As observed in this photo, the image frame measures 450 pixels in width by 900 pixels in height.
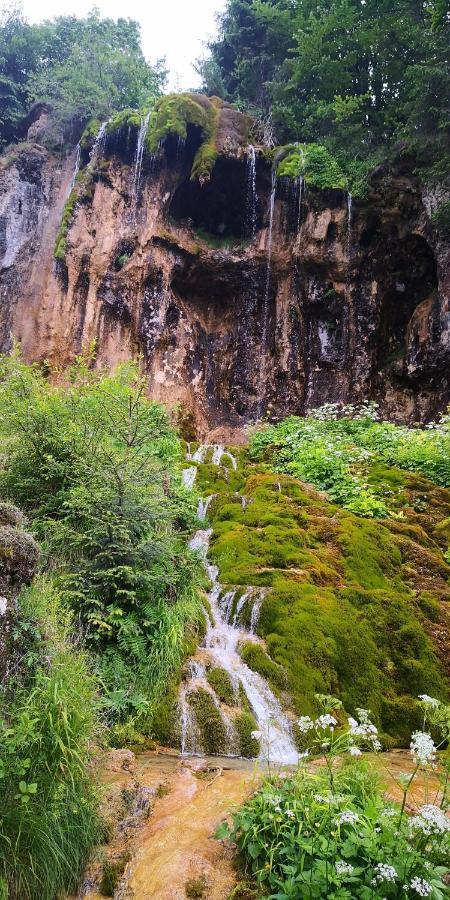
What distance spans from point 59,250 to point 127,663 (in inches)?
636

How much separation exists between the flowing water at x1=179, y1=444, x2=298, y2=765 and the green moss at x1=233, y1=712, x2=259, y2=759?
5cm

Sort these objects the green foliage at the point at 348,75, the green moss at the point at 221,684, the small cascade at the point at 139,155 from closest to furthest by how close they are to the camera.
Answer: the green moss at the point at 221,684 → the green foliage at the point at 348,75 → the small cascade at the point at 139,155

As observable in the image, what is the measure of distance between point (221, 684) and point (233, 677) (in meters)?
0.17

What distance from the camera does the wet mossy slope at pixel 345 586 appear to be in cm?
576

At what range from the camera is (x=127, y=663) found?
524 cm

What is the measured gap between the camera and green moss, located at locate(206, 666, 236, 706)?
534 cm

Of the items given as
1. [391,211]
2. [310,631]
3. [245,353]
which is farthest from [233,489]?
[391,211]

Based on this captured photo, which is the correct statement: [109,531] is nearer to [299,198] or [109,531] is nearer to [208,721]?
[208,721]

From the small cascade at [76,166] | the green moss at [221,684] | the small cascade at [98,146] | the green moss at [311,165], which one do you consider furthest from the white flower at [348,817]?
the small cascade at [98,146]

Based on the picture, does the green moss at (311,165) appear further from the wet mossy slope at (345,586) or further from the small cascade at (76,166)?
the wet mossy slope at (345,586)

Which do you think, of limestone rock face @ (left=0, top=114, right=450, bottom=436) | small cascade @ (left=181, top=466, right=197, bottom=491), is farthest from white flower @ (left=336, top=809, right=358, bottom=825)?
limestone rock face @ (left=0, top=114, right=450, bottom=436)

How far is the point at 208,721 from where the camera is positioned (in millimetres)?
5074

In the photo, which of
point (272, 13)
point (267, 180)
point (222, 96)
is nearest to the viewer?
point (267, 180)

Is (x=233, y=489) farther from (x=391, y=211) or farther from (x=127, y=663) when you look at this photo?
(x=391, y=211)
